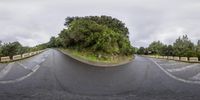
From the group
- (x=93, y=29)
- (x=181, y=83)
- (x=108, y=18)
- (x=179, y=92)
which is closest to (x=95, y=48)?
(x=93, y=29)

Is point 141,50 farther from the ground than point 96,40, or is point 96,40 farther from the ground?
point 96,40

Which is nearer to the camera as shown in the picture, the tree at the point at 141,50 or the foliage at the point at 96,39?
the foliage at the point at 96,39

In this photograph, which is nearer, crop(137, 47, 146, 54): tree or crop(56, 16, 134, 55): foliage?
crop(56, 16, 134, 55): foliage

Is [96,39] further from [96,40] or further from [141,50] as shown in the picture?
[141,50]

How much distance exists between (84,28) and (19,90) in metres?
59.1

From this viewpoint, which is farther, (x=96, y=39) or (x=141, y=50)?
(x=141, y=50)

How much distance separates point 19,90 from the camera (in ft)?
62.2

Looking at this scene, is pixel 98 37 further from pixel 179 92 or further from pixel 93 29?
pixel 179 92

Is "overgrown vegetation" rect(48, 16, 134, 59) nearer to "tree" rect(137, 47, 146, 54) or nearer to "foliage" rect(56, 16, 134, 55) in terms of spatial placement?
"foliage" rect(56, 16, 134, 55)

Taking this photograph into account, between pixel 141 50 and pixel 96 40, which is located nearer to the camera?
pixel 96 40

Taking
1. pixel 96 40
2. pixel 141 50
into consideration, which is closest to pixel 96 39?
pixel 96 40

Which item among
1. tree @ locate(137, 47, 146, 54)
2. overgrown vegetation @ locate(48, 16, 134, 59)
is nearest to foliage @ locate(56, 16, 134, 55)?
overgrown vegetation @ locate(48, 16, 134, 59)

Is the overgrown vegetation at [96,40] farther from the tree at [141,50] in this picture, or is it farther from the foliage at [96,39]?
the tree at [141,50]

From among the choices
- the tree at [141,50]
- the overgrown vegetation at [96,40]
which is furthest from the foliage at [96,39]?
the tree at [141,50]
